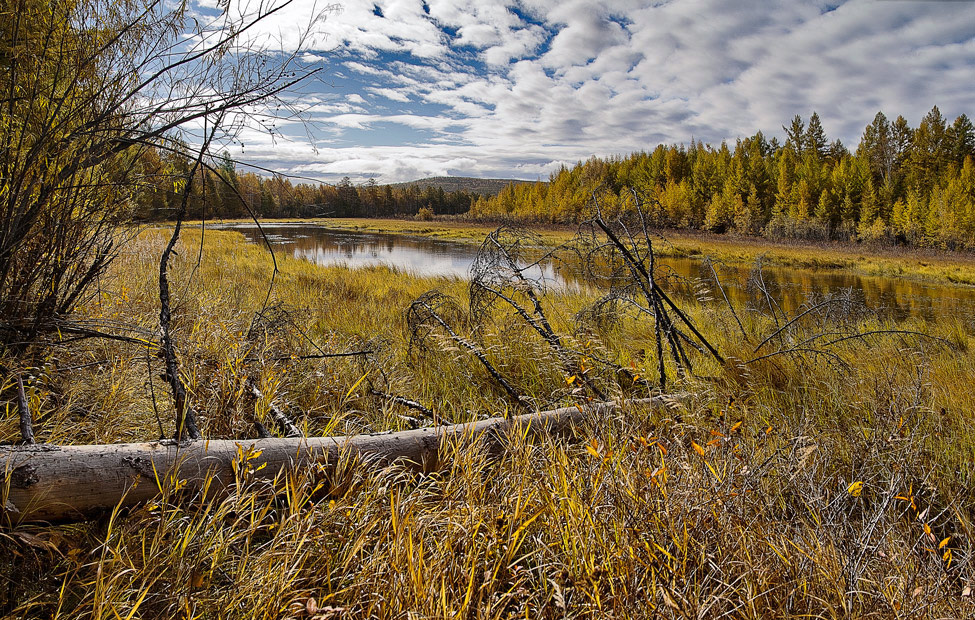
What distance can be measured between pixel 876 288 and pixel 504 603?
2296cm

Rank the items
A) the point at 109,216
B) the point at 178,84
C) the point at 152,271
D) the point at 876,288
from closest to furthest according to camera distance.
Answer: the point at 178,84, the point at 109,216, the point at 152,271, the point at 876,288

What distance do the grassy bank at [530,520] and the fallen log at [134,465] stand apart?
0.09 m

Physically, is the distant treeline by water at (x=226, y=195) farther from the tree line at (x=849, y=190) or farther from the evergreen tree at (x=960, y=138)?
the evergreen tree at (x=960, y=138)

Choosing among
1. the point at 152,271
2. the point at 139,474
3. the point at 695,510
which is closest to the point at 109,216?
the point at 139,474

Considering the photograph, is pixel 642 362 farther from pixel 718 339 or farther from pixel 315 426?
pixel 315 426

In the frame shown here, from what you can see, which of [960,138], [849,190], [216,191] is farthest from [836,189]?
[216,191]

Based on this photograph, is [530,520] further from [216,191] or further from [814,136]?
[814,136]

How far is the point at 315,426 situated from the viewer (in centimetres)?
357

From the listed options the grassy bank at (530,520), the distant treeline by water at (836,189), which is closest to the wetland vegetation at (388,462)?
the grassy bank at (530,520)

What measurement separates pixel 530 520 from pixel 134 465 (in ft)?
5.70

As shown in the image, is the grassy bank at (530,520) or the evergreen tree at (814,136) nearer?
the grassy bank at (530,520)

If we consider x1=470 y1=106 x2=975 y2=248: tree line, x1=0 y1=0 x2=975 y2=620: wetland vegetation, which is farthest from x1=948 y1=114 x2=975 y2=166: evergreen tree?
x1=0 y1=0 x2=975 y2=620: wetland vegetation

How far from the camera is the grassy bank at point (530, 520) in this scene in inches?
64.9

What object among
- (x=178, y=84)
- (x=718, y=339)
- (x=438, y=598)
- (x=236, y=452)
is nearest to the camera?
(x=438, y=598)
